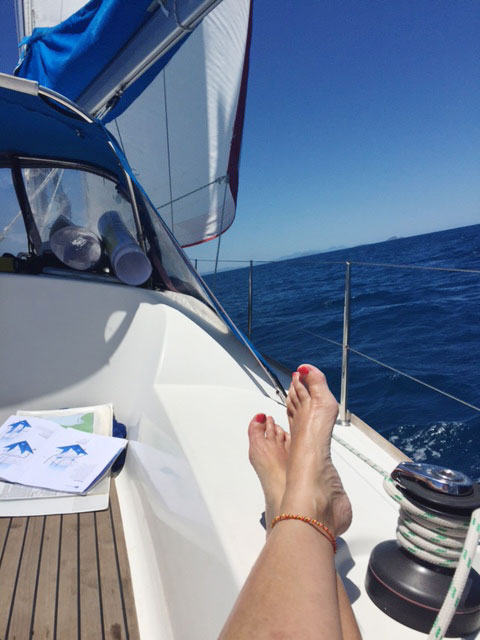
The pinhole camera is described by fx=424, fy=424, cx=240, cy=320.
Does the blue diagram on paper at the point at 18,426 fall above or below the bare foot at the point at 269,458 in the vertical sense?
below

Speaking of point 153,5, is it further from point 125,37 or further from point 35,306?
point 35,306

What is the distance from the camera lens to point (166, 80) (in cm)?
354

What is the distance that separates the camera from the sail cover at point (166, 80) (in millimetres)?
1599

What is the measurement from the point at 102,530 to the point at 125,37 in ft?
5.61

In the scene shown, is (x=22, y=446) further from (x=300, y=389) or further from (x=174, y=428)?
(x=300, y=389)

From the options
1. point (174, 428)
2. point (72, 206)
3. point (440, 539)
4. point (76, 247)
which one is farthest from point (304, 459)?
point (72, 206)

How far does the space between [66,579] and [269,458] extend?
477 mm

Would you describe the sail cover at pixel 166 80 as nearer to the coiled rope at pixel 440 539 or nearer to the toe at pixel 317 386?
the toe at pixel 317 386

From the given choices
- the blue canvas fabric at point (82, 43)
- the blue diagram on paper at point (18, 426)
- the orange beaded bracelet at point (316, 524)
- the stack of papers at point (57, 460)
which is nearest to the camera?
the orange beaded bracelet at point (316, 524)

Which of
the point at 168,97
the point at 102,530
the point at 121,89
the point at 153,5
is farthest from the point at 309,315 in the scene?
the point at 102,530

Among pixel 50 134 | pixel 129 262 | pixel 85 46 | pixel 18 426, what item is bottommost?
pixel 18 426

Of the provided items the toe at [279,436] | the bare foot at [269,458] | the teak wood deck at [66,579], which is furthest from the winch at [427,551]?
the teak wood deck at [66,579]

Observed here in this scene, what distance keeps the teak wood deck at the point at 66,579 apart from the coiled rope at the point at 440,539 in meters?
0.50

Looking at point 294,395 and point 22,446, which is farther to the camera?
point 22,446
